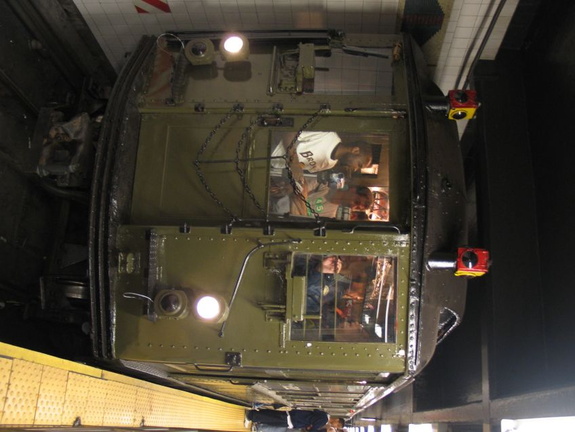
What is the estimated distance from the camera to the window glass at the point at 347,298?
3.04 meters

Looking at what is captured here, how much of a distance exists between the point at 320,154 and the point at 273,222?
57cm

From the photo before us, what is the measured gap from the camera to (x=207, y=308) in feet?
9.30

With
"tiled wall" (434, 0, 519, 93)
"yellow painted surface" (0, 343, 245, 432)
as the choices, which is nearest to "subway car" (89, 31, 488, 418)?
"yellow painted surface" (0, 343, 245, 432)

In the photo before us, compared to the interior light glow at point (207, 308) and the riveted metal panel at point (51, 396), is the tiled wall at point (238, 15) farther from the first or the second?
the riveted metal panel at point (51, 396)

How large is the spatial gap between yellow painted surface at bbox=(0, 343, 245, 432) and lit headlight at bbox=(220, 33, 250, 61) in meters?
2.27

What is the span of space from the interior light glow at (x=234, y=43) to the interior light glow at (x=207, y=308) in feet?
5.74

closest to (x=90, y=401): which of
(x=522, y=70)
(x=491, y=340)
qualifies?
(x=491, y=340)

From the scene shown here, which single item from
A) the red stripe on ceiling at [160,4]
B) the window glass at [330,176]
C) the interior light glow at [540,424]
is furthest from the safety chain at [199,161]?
the interior light glow at [540,424]

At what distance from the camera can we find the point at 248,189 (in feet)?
10.4

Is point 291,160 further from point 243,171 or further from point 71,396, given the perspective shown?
point 71,396

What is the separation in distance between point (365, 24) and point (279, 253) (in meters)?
2.15

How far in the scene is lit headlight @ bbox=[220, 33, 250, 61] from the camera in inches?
135

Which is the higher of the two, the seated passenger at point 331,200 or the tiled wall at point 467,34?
the tiled wall at point 467,34

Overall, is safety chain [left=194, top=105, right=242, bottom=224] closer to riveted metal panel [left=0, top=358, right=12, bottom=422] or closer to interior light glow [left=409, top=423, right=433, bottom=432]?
riveted metal panel [left=0, top=358, right=12, bottom=422]
